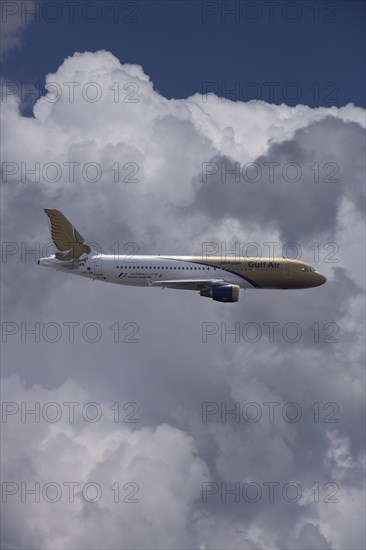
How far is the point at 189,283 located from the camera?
577 ft

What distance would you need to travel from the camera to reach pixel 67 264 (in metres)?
176

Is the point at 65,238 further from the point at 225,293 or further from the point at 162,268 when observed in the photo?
the point at 225,293

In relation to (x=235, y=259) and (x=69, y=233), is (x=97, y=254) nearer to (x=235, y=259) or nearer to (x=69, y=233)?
(x=69, y=233)

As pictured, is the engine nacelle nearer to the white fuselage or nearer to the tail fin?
the white fuselage

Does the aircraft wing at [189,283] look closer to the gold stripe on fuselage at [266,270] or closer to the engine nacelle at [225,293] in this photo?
the engine nacelle at [225,293]

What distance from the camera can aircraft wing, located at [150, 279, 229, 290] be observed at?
575ft

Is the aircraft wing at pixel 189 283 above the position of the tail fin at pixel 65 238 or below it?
below

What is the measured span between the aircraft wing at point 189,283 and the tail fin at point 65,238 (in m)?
13.7

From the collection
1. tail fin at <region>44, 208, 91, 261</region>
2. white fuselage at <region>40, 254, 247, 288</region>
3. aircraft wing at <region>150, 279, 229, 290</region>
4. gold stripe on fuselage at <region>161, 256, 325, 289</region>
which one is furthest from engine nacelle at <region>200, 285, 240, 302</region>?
tail fin at <region>44, 208, 91, 261</region>

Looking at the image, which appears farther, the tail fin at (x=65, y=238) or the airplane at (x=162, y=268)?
the tail fin at (x=65, y=238)

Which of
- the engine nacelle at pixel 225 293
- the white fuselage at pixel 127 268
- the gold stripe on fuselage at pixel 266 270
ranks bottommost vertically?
the engine nacelle at pixel 225 293

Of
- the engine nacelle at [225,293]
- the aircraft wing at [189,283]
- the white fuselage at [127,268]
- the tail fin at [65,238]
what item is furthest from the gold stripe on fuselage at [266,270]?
the tail fin at [65,238]

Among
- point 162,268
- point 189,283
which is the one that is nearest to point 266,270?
point 189,283

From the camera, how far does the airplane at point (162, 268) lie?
174500mm
